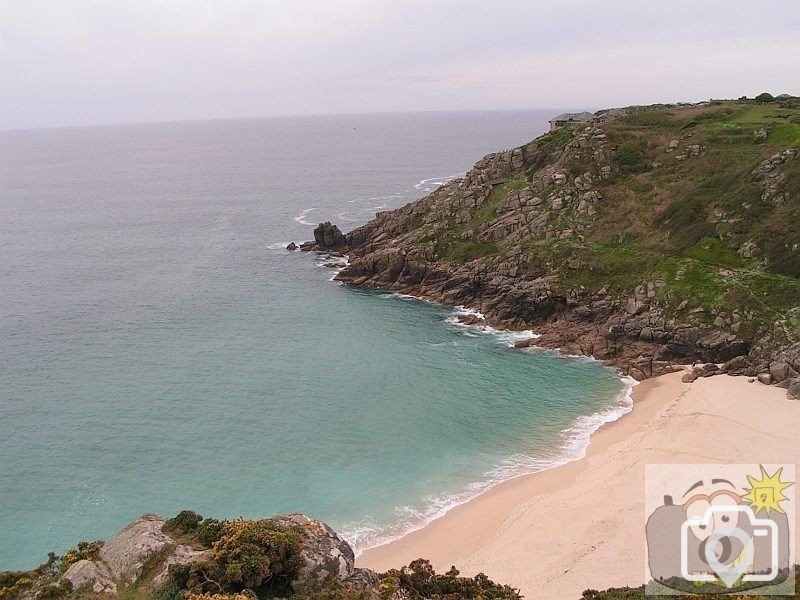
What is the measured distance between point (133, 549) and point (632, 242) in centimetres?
7158

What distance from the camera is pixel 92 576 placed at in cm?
2373

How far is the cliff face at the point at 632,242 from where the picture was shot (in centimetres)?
6444

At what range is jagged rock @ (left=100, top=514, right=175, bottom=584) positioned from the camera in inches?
942

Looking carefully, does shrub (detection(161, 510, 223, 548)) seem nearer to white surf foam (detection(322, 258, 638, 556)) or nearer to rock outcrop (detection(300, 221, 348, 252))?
white surf foam (detection(322, 258, 638, 556))

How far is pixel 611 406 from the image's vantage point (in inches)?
2206

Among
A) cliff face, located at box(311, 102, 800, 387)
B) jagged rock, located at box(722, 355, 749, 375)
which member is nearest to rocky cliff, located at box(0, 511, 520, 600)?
jagged rock, located at box(722, 355, 749, 375)

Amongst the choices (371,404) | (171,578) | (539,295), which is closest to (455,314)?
(539,295)

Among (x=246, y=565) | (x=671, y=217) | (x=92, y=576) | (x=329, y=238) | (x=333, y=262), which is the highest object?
(x=671, y=217)

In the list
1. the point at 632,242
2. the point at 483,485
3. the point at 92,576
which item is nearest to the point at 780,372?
the point at 632,242

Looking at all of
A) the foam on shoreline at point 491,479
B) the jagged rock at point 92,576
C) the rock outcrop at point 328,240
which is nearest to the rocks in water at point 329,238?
the rock outcrop at point 328,240

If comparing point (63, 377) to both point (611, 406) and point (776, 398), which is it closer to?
point (611, 406)

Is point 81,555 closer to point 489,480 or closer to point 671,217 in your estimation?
point 489,480

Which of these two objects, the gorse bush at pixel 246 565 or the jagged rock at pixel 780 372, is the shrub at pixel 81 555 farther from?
the jagged rock at pixel 780 372

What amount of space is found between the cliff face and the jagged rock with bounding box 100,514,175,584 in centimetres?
5015
